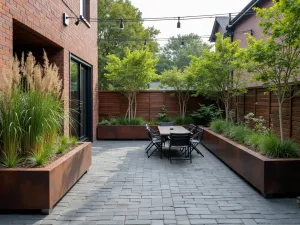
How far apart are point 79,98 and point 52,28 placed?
3050 mm

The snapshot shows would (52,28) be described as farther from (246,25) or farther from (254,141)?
(246,25)

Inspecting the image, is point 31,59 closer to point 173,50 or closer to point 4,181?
point 4,181

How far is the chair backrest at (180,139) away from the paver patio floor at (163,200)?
585 mm

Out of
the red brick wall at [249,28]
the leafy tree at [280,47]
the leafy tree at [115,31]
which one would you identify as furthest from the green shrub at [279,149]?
the leafy tree at [115,31]

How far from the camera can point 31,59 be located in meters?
3.90

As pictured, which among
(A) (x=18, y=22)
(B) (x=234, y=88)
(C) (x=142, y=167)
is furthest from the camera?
(B) (x=234, y=88)

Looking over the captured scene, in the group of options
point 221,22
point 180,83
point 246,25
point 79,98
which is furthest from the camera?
point 221,22

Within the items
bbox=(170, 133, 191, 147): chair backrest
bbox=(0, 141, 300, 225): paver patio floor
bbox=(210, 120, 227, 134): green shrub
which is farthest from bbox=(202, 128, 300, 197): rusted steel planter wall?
bbox=(210, 120, 227, 134): green shrub

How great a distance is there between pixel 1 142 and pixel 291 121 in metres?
5.16

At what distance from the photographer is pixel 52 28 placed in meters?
5.49

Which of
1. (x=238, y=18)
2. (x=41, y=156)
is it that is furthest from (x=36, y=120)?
(x=238, y=18)

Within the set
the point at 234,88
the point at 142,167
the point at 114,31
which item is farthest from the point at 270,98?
the point at 114,31

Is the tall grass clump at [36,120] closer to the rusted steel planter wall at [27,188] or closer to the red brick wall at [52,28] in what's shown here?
the rusted steel planter wall at [27,188]

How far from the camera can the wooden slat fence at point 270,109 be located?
218 inches
